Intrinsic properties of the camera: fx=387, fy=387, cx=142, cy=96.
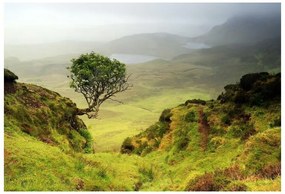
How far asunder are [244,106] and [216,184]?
63.3 feet

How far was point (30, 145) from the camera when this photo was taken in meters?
24.1

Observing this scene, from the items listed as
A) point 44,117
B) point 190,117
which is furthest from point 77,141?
point 190,117

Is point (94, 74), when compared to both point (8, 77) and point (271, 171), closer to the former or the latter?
point (8, 77)

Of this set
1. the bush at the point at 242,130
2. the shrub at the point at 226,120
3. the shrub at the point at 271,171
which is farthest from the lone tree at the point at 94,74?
the shrub at the point at 271,171

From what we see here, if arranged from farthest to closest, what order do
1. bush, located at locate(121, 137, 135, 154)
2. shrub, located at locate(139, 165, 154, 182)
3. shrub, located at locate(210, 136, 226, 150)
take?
1. bush, located at locate(121, 137, 135, 154)
2. shrub, located at locate(210, 136, 226, 150)
3. shrub, located at locate(139, 165, 154, 182)

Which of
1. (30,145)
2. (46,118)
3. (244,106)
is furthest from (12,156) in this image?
(244,106)

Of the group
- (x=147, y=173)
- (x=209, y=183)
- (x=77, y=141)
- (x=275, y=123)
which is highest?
(x=275, y=123)

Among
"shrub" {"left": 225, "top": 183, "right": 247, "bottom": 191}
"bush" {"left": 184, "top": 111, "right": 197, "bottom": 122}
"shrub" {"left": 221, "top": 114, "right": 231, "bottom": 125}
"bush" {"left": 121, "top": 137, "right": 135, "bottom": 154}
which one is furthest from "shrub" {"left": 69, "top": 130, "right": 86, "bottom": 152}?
"shrub" {"left": 225, "top": 183, "right": 247, "bottom": 191}

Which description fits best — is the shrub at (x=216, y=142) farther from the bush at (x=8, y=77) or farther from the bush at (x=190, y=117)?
the bush at (x=8, y=77)

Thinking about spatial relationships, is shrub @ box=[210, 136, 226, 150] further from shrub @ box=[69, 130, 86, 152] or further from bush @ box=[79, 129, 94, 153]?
bush @ box=[79, 129, 94, 153]

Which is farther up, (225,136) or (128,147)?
(225,136)

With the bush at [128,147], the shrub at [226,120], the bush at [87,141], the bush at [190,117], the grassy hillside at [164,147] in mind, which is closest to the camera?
the grassy hillside at [164,147]

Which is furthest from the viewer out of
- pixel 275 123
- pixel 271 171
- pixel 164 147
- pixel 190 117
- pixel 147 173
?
pixel 190 117

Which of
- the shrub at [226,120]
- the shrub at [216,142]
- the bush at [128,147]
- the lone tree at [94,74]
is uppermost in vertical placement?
the lone tree at [94,74]
